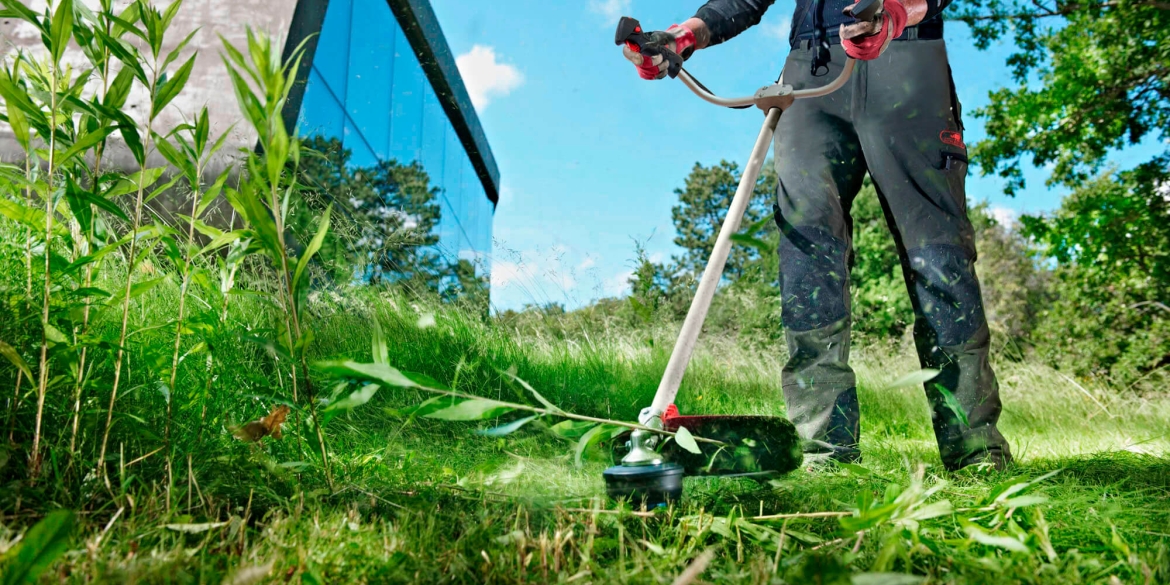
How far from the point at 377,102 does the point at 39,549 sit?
9185 mm

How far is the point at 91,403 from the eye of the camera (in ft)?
3.69

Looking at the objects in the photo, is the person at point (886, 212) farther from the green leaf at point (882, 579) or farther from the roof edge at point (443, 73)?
the roof edge at point (443, 73)

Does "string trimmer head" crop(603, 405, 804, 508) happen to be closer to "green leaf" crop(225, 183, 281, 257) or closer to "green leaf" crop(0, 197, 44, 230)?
"green leaf" crop(225, 183, 281, 257)

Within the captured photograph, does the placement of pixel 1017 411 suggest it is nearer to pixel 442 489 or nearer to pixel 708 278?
pixel 708 278

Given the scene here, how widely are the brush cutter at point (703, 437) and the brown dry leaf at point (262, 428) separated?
0.53 meters

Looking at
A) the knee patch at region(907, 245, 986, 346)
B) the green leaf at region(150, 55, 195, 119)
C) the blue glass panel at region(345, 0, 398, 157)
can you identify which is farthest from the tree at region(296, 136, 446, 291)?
the blue glass panel at region(345, 0, 398, 157)

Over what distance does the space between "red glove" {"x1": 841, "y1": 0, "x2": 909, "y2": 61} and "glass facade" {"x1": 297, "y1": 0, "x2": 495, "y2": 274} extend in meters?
2.37

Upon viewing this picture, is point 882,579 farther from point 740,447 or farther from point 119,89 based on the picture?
point 119,89

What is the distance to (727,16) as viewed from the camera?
6.88 ft

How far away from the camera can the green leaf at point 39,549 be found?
1.96 feet

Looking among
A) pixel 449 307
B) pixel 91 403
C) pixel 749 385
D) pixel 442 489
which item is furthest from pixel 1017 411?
pixel 91 403

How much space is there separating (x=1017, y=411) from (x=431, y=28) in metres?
10.5

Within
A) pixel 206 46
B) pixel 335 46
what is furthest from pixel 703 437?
pixel 335 46

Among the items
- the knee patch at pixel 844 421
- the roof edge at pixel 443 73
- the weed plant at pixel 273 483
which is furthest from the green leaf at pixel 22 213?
the roof edge at pixel 443 73
